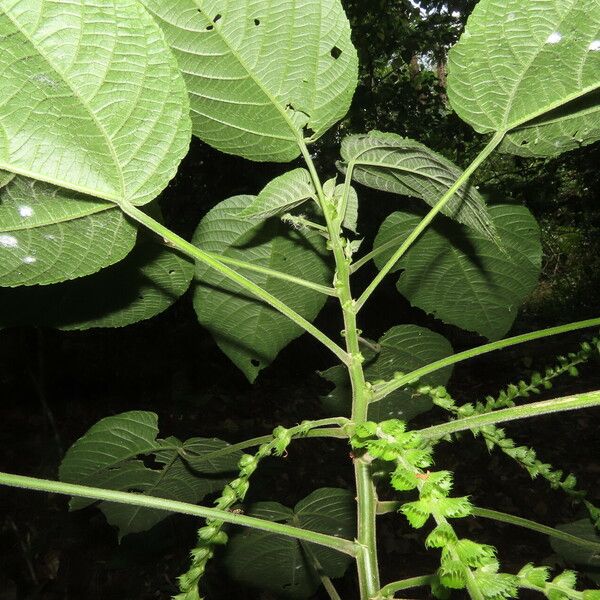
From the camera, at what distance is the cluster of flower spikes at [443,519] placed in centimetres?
33

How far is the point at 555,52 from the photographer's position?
0.64 m

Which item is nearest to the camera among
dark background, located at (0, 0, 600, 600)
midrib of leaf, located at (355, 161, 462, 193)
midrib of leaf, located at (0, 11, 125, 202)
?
midrib of leaf, located at (0, 11, 125, 202)

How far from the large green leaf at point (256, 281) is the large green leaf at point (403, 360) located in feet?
0.64

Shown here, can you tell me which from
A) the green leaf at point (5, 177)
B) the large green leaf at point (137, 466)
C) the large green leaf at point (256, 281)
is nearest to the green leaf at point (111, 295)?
the large green leaf at point (256, 281)

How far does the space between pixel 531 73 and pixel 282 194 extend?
1.09 ft

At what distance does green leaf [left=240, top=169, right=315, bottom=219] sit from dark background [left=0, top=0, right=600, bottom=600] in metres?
2.47

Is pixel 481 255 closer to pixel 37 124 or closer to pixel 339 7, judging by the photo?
pixel 339 7

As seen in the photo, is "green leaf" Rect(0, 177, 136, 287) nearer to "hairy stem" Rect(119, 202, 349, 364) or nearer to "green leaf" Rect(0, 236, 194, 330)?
"hairy stem" Rect(119, 202, 349, 364)

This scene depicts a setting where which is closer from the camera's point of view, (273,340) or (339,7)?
(339,7)

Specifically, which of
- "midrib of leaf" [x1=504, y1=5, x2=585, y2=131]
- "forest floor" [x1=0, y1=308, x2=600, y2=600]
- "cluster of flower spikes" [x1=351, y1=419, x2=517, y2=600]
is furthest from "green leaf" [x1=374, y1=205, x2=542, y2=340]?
"forest floor" [x1=0, y1=308, x2=600, y2=600]

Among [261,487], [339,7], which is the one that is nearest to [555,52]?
[339,7]

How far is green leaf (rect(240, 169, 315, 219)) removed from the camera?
2.21 feet

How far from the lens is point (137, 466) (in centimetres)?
99

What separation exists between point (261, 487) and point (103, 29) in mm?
1399
